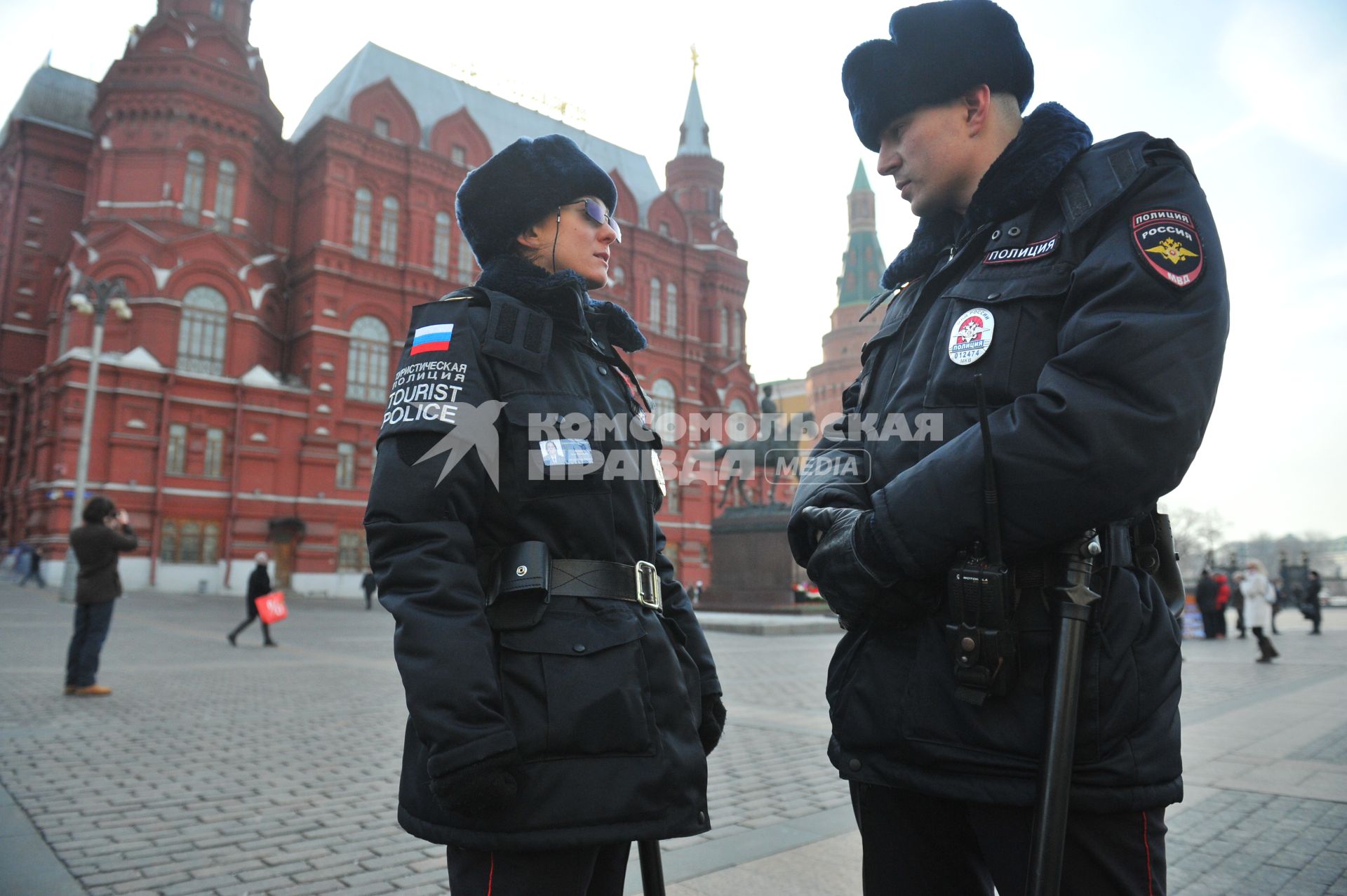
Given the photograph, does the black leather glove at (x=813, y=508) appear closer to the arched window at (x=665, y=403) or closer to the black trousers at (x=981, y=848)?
the black trousers at (x=981, y=848)

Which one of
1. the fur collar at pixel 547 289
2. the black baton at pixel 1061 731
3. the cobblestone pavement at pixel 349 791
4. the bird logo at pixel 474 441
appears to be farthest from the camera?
the cobblestone pavement at pixel 349 791

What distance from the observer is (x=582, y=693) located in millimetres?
1822

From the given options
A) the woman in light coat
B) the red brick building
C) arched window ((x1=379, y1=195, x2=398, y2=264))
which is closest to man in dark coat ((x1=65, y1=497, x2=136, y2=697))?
the woman in light coat

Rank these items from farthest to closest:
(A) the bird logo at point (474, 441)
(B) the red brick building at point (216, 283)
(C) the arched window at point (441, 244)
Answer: (C) the arched window at point (441, 244), (B) the red brick building at point (216, 283), (A) the bird logo at point (474, 441)

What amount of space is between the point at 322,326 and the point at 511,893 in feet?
118

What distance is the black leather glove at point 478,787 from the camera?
1661 millimetres

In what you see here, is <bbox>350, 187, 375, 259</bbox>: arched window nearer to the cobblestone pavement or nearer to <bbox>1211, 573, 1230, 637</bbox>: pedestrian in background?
the cobblestone pavement

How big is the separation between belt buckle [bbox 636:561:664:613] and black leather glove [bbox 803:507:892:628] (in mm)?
481

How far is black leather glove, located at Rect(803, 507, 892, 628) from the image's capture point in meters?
1.58

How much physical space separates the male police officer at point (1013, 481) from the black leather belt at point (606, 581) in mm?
442

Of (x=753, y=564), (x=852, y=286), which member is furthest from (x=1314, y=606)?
(x=852, y=286)

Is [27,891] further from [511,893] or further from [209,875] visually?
[511,893]

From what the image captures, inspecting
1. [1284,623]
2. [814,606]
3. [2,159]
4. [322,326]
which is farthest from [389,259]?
[1284,623]

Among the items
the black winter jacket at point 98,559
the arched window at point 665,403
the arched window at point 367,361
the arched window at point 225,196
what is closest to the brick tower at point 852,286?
the arched window at point 665,403
